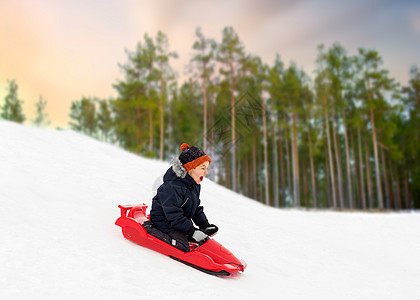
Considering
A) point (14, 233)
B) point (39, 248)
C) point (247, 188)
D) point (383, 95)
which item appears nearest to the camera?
point (39, 248)

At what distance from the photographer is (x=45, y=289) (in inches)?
84.4

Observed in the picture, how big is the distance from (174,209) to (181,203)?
0.12m

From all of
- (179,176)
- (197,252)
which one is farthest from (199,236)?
(179,176)

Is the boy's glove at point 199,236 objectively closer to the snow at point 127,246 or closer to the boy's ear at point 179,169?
the snow at point 127,246

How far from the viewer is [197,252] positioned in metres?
3.00

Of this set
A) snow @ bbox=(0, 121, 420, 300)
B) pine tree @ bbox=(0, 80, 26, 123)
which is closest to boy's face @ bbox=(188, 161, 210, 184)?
snow @ bbox=(0, 121, 420, 300)

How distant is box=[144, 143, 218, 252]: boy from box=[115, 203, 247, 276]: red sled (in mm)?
71

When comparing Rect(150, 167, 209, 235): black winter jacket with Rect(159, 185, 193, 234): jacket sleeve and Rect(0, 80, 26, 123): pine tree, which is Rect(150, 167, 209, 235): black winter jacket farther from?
Rect(0, 80, 26, 123): pine tree

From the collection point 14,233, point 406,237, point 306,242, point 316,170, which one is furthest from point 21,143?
point 316,170

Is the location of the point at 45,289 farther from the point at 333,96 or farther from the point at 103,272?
the point at 333,96

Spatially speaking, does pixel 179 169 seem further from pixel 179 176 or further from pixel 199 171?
pixel 199 171

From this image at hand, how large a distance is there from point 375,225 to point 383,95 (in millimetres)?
17456

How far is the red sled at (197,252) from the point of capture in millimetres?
2971

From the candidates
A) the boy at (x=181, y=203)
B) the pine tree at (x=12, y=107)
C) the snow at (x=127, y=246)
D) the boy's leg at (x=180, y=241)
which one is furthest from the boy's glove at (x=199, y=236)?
the pine tree at (x=12, y=107)
